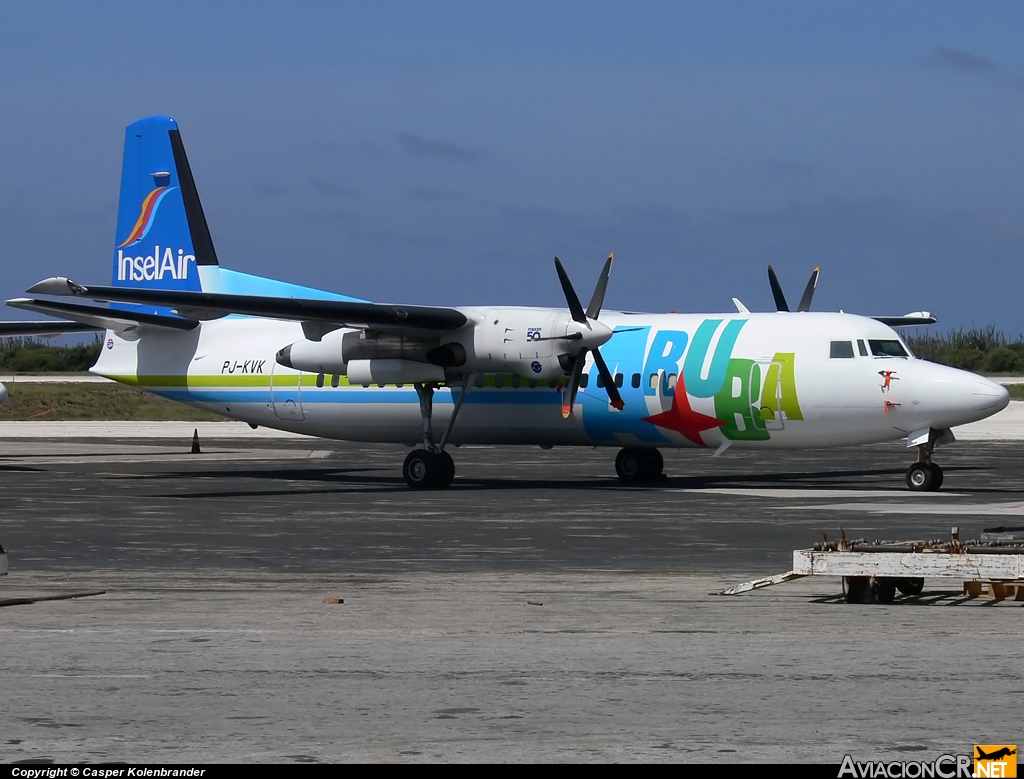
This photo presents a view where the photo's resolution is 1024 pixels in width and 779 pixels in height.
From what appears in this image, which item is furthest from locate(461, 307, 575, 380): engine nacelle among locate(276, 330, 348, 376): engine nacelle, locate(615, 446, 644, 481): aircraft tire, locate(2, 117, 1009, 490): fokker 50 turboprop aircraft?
locate(615, 446, 644, 481): aircraft tire

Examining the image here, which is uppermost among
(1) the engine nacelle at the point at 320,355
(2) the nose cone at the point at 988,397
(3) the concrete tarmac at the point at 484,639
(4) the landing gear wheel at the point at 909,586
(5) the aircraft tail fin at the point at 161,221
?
(5) the aircraft tail fin at the point at 161,221

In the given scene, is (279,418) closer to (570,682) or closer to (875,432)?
(875,432)

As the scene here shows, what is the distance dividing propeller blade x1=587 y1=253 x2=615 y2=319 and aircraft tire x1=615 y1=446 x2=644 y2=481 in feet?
9.35

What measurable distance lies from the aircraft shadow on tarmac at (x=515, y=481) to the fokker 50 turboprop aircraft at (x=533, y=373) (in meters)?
0.82

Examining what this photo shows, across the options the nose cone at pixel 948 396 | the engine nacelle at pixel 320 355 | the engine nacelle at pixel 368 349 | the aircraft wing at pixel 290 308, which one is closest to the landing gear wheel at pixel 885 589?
the nose cone at pixel 948 396

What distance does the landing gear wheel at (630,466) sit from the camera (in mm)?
28344

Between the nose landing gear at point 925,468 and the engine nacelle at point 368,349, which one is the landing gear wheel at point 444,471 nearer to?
the engine nacelle at point 368,349

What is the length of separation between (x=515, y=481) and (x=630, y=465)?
2386 mm

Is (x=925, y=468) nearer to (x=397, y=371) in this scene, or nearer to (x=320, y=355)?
(x=397, y=371)

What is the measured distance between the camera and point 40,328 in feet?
113

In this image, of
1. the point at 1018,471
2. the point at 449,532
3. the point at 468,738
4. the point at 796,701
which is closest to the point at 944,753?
the point at 796,701

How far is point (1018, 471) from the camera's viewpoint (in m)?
31.6

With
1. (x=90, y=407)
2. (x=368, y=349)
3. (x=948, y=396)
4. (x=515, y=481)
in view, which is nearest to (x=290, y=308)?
(x=368, y=349)

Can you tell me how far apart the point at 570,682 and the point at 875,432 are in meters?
17.4
